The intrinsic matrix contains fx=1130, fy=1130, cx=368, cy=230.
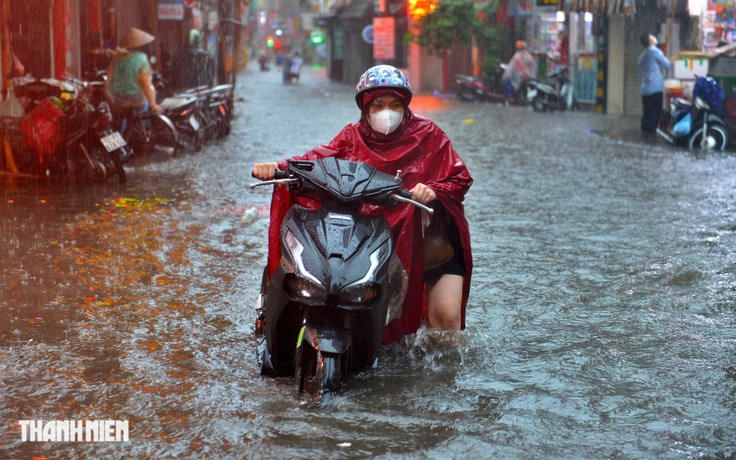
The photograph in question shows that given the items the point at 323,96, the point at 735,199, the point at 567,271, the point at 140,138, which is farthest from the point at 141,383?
the point at 323,96

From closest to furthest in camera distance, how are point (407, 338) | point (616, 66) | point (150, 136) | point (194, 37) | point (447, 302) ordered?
point (447, 302), point (407, 338), point (150, 136), point (194, 37), point (616, 66)

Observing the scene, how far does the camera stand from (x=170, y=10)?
22922 millimetres

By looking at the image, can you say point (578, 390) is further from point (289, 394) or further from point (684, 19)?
point (684, 19)

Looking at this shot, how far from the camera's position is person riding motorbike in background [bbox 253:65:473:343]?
5160 millimetres

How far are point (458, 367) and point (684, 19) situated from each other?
64.4 feet

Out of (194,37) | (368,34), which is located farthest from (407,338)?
(368,34)

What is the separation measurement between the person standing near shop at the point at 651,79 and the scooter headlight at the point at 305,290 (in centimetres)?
1618

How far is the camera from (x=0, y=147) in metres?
13.1

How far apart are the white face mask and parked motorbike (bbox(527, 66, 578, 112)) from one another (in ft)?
77.6

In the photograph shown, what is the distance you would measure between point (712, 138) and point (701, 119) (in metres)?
0.36

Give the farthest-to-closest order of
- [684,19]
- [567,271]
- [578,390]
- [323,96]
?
[323,96], [684,19], [567,271], [578,390]

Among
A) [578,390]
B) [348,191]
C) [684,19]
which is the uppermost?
[684,19]

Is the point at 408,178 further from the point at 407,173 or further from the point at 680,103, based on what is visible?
the point at 680,103

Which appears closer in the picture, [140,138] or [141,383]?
[141,383]
